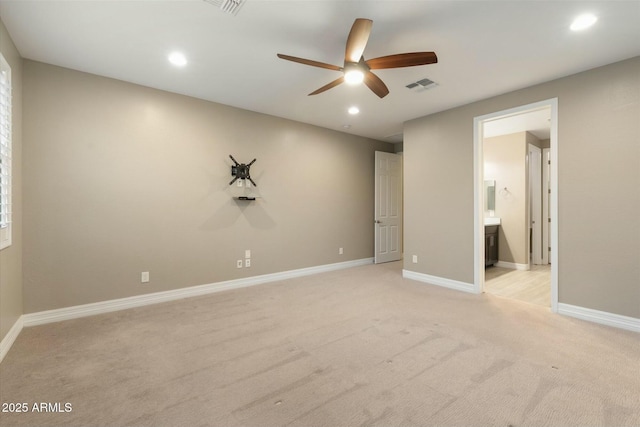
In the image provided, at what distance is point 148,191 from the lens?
352 cm

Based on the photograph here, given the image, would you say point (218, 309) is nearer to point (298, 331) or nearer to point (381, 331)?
point (298, 331)

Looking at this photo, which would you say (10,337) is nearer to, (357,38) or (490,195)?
(357,38)

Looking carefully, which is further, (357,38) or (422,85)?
(422,85)

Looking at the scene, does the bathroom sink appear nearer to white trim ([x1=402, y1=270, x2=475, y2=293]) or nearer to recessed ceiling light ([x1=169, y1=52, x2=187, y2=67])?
white trim ([x1=402, y1=270, x2=475, y2=293])

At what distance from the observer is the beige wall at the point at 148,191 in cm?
296

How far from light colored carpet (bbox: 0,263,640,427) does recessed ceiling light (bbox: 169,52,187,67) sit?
2.67 m

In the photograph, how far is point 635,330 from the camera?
2.73 meters

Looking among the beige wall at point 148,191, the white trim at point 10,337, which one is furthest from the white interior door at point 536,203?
the white trim at point 10,337

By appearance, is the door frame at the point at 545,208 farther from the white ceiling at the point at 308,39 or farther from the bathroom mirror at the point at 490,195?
the white ceiling at the point at 308,39

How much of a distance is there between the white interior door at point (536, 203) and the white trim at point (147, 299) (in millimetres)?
4538

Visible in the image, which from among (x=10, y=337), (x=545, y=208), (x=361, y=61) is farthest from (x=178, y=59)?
(x=545, y=208)

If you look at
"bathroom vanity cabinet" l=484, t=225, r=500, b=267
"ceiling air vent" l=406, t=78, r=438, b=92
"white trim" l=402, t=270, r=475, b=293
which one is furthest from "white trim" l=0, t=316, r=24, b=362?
"bathroom vanity cabinet" l=484, t=225, r=500, b=267

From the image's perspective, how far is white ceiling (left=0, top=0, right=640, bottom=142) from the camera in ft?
6.95

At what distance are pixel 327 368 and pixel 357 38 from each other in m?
2.38
